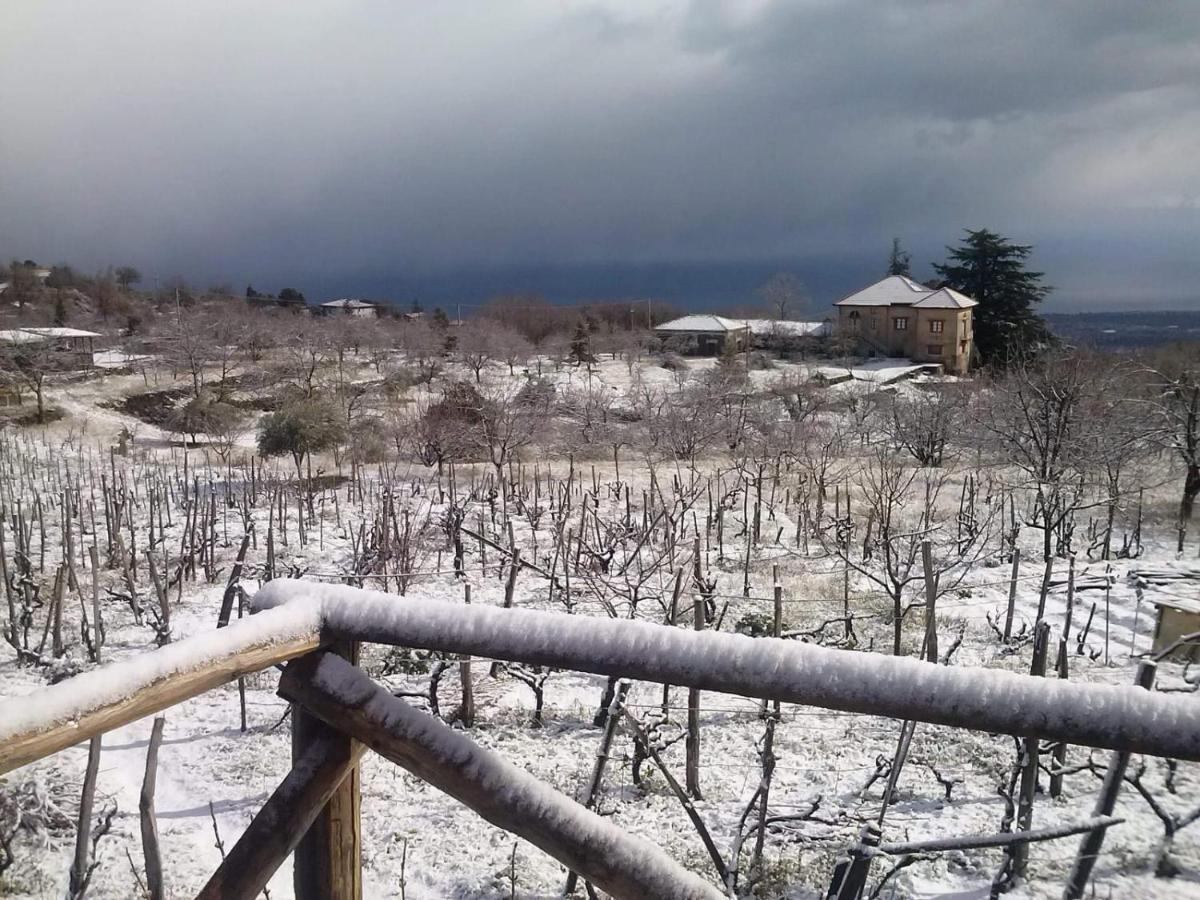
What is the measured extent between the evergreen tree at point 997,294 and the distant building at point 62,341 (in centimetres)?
2715

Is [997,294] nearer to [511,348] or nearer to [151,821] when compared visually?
[511,348]

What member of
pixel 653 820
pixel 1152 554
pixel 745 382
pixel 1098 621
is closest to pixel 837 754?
pixel 653 820

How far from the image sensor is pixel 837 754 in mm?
4512

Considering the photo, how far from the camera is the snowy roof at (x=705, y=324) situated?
1301 inches

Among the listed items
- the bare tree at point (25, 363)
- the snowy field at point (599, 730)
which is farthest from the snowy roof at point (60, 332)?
the snowy field at point (599, 730)

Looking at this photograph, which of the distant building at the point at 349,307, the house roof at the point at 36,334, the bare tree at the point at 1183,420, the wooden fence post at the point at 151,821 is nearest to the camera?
the wooden fence post at the point at 151,821

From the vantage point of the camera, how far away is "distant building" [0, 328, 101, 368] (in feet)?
70.7

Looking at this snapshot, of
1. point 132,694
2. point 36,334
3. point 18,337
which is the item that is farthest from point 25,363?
point 132,694

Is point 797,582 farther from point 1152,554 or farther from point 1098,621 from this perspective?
point 1152,554

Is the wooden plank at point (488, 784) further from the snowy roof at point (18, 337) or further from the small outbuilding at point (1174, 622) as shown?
the snowy roof at point (18, 337)

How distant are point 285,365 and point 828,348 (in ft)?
61.6

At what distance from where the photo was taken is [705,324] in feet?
110

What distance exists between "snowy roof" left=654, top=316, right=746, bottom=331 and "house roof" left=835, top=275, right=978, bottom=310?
420 centimetres

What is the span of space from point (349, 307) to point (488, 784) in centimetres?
4330
